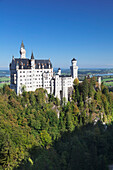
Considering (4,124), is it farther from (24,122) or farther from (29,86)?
(29,86)

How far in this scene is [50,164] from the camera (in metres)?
43.5

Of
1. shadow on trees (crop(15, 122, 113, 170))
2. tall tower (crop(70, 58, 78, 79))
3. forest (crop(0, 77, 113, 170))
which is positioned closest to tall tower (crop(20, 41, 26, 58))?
forest (crop(0, 77, 113, 170))

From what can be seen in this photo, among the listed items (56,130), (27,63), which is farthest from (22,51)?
(56,130)

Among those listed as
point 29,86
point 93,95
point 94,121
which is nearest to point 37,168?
point 29,86

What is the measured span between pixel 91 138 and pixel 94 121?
24770 millimetres

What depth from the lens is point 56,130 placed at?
6688 centimetres

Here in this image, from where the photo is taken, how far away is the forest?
44.9m

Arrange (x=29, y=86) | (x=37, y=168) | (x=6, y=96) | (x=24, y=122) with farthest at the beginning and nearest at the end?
1. (x=29, y=86)
2. (x=6, y=96)
3. (x=24, y=122)
4. (x=37, y=168)

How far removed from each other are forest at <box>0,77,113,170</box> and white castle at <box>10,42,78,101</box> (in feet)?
8.35

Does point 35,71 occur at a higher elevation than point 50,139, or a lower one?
higher

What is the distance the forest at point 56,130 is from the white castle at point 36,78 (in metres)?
2.54

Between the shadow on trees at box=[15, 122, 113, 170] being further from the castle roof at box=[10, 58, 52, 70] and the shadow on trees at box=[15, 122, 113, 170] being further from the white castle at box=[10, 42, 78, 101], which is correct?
the castle roof at box=[10, 58, 52, 70]

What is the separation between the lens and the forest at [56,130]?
147 feet

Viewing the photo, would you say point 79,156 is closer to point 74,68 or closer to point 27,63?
point 27,63
